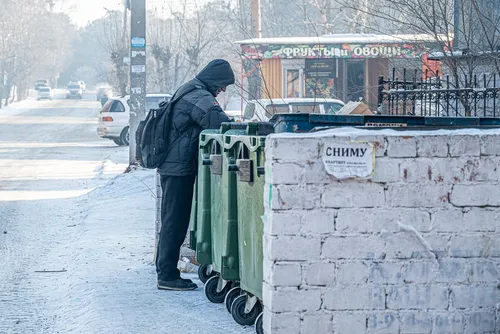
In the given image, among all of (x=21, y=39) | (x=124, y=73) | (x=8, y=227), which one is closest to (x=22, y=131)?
(x=124, y=73)

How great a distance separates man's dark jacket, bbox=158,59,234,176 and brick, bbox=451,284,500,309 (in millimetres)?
2737

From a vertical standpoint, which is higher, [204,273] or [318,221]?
[318,221]

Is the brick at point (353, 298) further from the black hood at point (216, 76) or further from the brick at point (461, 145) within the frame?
the black hood at point (216, 76)

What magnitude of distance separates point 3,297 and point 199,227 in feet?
5.93

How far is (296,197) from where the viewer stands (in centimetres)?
559

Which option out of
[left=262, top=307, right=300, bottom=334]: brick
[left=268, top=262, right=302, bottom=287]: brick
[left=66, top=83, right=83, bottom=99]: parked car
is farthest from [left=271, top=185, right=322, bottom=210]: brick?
[left=66, top=83, right=83, bottom=99]: parked car

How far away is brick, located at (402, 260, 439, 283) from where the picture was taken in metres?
5.72

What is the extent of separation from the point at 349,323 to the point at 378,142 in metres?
1.06

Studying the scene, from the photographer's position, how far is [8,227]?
12430mm

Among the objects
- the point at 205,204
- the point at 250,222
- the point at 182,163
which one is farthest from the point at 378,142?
the point at 182,163

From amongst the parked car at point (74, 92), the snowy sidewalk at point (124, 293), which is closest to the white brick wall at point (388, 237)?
the snowy sidewalk at point (124, 293)

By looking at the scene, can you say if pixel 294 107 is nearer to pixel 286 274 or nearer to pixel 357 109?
pixel 357 109

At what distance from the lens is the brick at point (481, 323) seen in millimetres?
5781

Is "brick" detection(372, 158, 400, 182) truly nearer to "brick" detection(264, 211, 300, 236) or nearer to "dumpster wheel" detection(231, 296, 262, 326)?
"brick" detection(264, 211, 300, 236)
